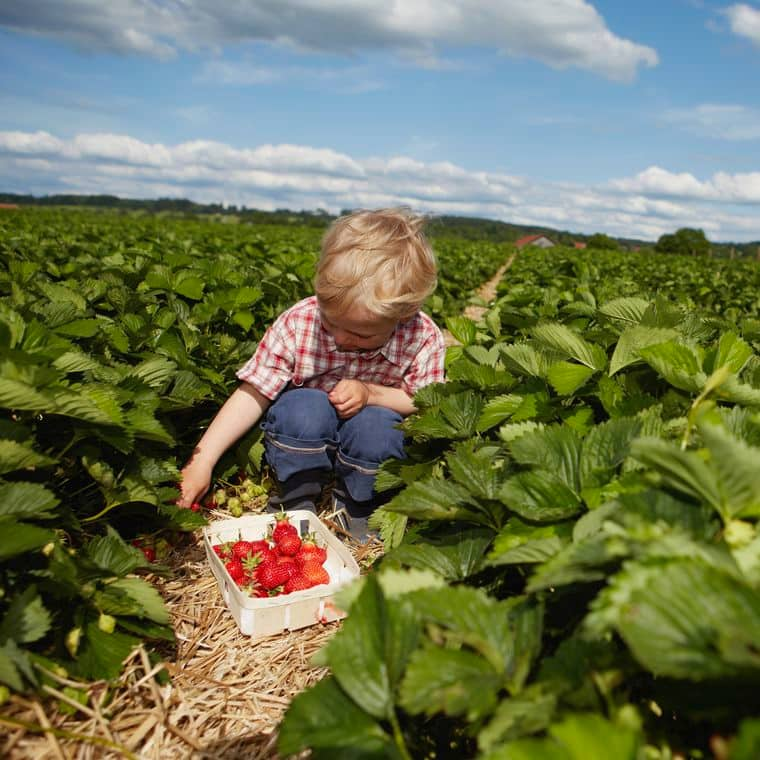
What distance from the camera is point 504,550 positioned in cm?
113

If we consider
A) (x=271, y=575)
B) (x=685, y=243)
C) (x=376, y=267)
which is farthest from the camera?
(x=685, y=243)

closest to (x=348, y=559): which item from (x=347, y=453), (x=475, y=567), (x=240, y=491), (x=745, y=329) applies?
(x=347, y=453)

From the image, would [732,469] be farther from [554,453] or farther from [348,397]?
[348,397]

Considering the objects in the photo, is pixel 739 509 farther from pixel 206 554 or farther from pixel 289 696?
pixel 206 554

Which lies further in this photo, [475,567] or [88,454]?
[88,454]

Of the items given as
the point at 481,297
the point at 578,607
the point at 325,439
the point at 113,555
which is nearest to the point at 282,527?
the point at 325,439

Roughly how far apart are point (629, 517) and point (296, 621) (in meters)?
1.55

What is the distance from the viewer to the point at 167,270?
3.76m

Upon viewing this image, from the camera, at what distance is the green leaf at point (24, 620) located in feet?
4.08

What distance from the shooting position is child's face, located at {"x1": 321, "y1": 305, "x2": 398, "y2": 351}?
8.15 ft

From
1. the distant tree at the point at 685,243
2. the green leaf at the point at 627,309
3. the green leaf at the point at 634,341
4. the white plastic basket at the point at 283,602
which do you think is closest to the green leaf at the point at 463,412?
the green leaf at the point at 634,341

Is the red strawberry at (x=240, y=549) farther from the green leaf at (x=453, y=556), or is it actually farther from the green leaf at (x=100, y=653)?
the green leaf at (x=453, y=556)

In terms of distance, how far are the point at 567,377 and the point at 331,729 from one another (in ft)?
3.46

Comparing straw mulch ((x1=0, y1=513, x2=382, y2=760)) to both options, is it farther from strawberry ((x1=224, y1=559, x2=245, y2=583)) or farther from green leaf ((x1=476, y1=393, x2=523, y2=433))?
green leaf ((x1=476, y1=393, x2=523, y2=433))
